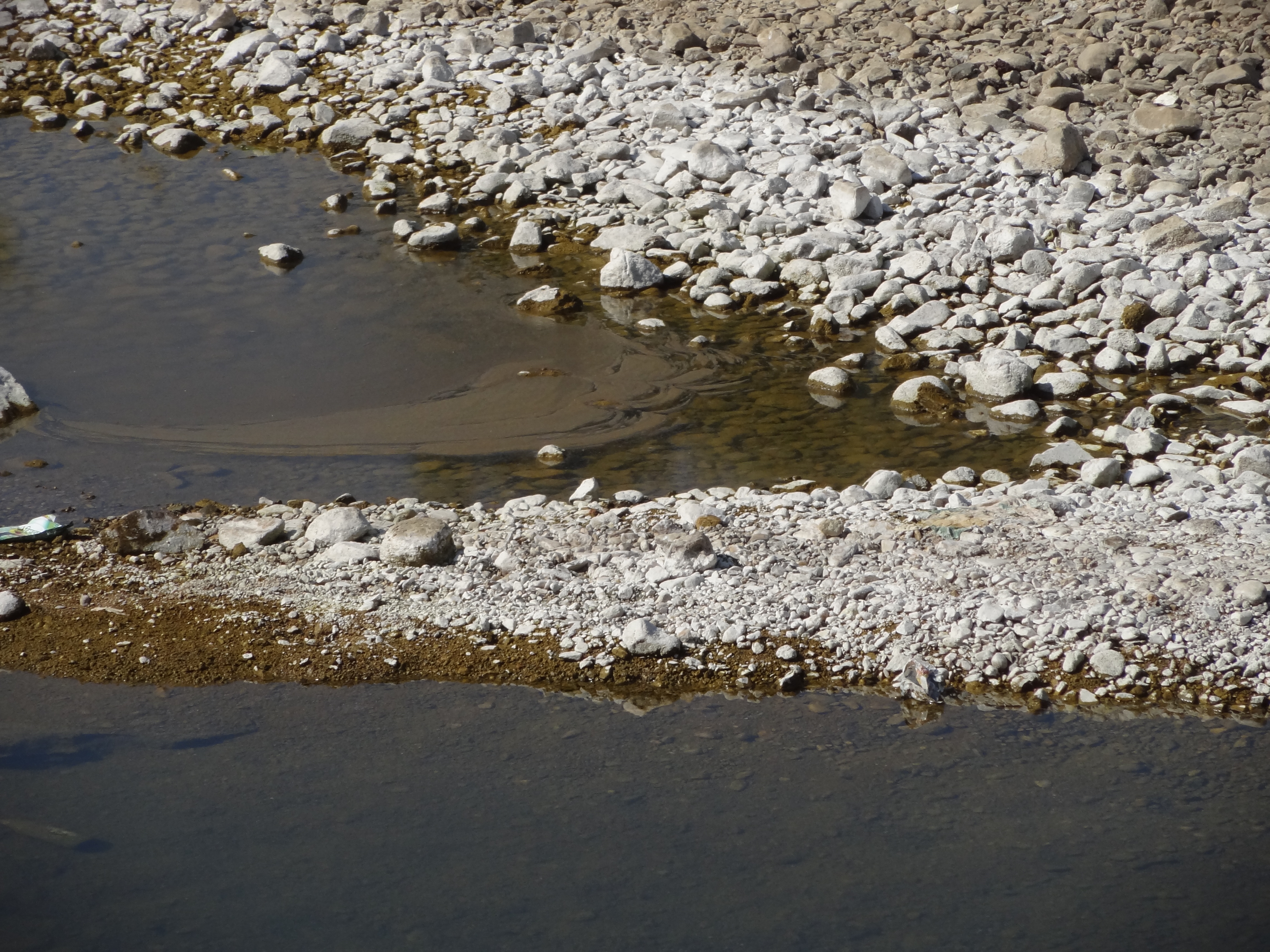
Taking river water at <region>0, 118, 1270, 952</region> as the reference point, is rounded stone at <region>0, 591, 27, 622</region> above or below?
above

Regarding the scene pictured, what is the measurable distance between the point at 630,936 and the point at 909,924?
88 cm

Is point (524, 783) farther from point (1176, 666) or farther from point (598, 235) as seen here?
point (598, 235)

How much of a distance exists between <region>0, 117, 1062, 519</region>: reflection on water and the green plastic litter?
34cm

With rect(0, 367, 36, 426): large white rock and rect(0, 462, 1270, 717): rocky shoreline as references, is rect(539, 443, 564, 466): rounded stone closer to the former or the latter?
rect(0, 462, 1270, 717): rocky shoreline

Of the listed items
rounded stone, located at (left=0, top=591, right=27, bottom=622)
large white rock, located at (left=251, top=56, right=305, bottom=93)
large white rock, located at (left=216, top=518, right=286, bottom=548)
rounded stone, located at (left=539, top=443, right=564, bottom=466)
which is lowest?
rounded stone, located at (left=539, top=443, right=564, bottom=466)

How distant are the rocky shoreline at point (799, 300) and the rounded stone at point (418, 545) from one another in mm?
23

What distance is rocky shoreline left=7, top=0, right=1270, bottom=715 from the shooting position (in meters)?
5.20

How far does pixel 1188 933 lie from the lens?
3.78 metres

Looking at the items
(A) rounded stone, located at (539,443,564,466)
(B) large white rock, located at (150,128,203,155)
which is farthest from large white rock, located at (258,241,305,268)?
(A) rounded stone, located at (539,443,564,466)

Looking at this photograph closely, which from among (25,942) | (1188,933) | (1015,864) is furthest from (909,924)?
(25,942)

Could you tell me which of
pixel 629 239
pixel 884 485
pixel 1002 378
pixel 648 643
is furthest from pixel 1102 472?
pixel 629 239

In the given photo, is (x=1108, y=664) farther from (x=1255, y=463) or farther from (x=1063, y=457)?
(x=1063, y=457)

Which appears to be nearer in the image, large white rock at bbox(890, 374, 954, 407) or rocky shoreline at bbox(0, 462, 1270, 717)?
rocky shoreline at bbox(0, 462, 1270, 717)

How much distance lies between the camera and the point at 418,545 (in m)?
5.71
